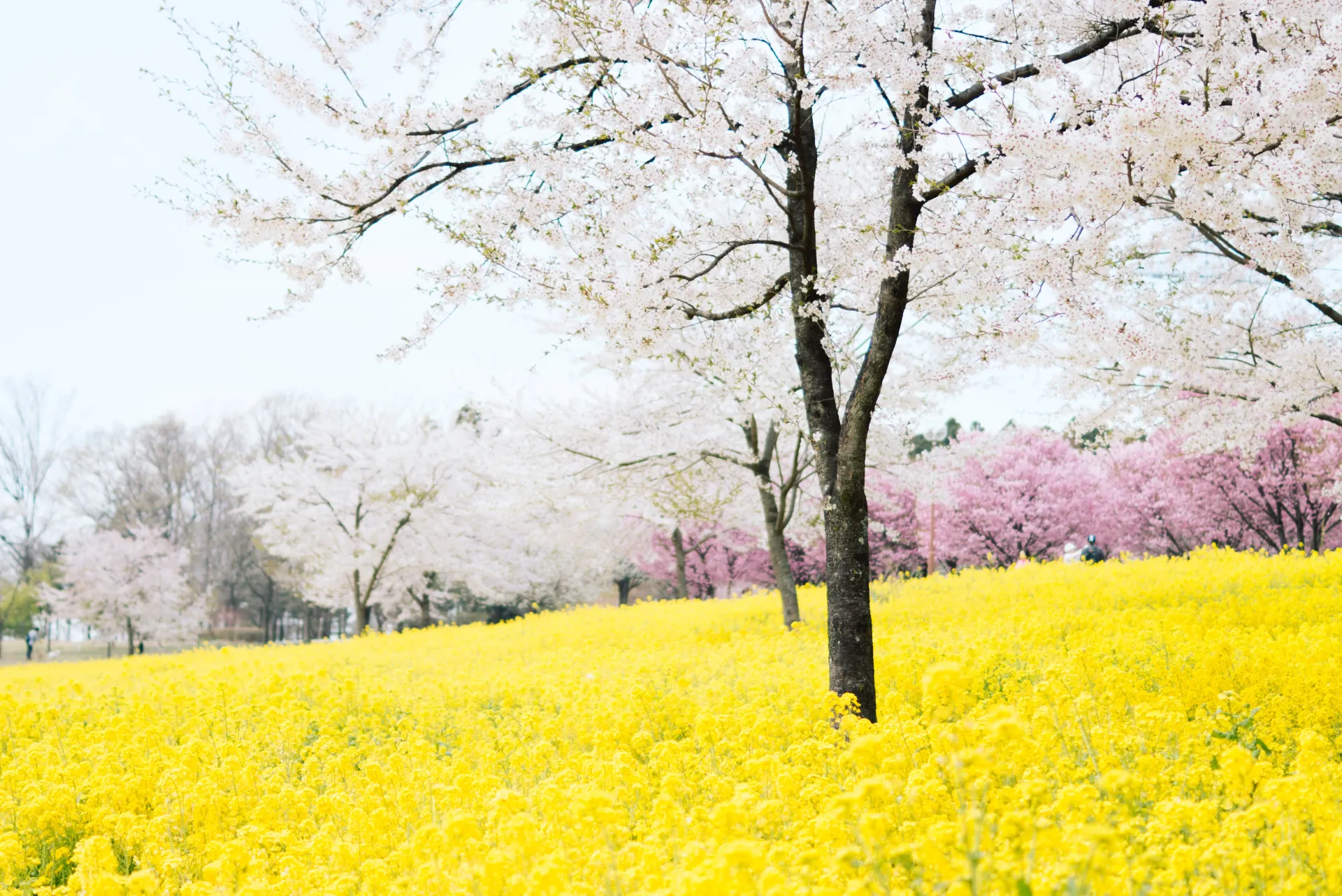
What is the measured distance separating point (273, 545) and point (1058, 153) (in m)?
32.8

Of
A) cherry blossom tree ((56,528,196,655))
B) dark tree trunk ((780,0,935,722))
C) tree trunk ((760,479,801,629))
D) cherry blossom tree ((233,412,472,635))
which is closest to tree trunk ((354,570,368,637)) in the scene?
cherry blossom tree ((233,412,472,635))

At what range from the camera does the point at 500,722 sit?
7145 millimetres

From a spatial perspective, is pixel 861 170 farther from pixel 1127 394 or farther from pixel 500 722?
pixel 500 722

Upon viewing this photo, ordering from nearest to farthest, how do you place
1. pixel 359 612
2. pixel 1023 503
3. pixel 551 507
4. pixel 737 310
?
pixel 737 310, pixel 551 507, pixel 359 612, pixel 1023 503

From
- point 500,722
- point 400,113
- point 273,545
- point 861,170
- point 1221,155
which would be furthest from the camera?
point 273,545

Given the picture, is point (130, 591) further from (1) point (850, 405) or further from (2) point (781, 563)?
(1) point (850, 405)

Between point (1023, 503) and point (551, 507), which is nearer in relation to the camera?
point (551, 507)

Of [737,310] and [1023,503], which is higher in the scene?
[737,310]

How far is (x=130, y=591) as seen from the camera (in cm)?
3459

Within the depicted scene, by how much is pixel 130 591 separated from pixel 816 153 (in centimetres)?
3772

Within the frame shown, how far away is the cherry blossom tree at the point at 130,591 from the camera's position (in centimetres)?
3456

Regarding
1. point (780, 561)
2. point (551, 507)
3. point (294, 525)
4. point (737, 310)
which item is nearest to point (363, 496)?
point (294, 525)

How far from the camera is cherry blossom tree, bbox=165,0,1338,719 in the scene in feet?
15.4

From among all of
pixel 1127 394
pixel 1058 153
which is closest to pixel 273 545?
pixel 1127 394
